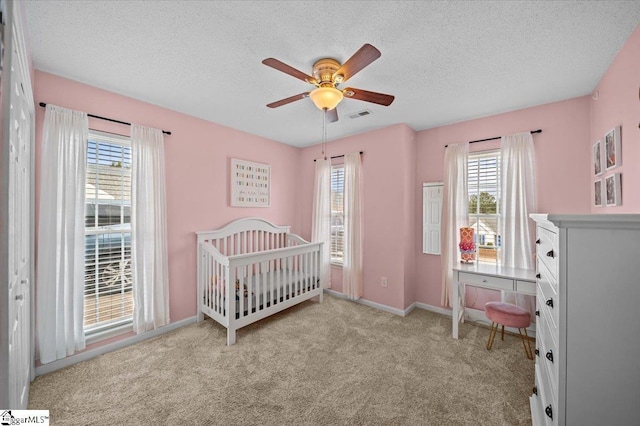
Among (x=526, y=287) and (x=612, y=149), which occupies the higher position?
(x=612, y=149)

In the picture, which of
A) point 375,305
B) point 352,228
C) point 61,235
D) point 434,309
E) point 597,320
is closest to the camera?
point 597,320

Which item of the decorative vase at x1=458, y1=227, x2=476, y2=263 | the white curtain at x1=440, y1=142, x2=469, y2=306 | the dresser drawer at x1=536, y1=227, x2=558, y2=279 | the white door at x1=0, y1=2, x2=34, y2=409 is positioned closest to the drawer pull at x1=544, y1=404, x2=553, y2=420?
the dresser drawer at x1=536, y1=227, x2=558, y2=279

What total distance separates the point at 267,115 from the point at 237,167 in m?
0.88

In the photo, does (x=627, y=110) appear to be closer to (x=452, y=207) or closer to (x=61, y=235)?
(x=452, y=207)

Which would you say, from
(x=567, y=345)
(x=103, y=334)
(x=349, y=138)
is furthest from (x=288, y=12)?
(x=103, y=334)

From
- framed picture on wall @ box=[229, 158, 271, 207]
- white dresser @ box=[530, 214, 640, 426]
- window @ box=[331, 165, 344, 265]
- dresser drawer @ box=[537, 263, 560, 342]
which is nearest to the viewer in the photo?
white dresser @ box=[530, 214, 640, 426]

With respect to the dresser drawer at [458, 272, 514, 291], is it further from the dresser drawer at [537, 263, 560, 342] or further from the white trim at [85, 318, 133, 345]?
the white trim at [85, 318, 133, 345]

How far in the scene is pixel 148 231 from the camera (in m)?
2.49

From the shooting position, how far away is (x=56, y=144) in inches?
78.1

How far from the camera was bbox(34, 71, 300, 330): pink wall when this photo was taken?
2.12 metres

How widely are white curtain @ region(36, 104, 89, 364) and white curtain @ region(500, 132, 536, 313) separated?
4.13m

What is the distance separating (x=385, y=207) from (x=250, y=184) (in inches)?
76.9

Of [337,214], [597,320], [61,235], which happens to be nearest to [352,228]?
[337,214]

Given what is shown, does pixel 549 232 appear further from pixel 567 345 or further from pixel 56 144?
pixel 56 144
